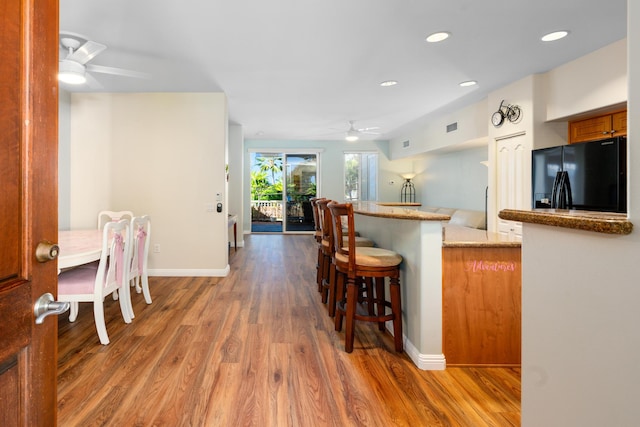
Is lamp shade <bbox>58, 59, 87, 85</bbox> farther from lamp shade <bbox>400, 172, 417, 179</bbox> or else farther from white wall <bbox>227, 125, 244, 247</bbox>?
lamp shade <bbox>400, 172, 417, 179</bbox>

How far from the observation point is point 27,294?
74 centimetres

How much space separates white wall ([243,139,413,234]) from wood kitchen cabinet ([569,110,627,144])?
5.54 m

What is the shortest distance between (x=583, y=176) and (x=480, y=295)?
6.12 ft

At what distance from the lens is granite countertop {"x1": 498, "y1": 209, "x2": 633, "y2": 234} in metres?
0.76

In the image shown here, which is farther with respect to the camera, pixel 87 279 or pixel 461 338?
pixel 87 279

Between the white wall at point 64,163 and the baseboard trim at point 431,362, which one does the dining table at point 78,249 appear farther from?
the baseboard trim at point 431,362

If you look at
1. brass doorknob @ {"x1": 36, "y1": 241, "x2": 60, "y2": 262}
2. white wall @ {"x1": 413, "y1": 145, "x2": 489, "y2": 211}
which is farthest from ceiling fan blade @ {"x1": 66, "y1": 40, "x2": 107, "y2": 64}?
white wall @ {"x1": 413, "y1": 145, "x2": 489, "y2": 211}

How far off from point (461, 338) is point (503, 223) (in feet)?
8.63

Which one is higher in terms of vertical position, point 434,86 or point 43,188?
point 434,86

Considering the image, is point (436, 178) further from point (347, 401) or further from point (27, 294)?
point (27, 294)

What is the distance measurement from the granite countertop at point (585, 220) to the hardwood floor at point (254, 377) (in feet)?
3.84

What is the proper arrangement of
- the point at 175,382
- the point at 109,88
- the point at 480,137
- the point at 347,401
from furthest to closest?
the point at 480,137 → the point at 109,88 → the point at 175,382 → the point at 347,401

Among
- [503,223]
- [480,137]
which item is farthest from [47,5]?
[480,137]

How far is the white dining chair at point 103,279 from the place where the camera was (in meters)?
2.50
